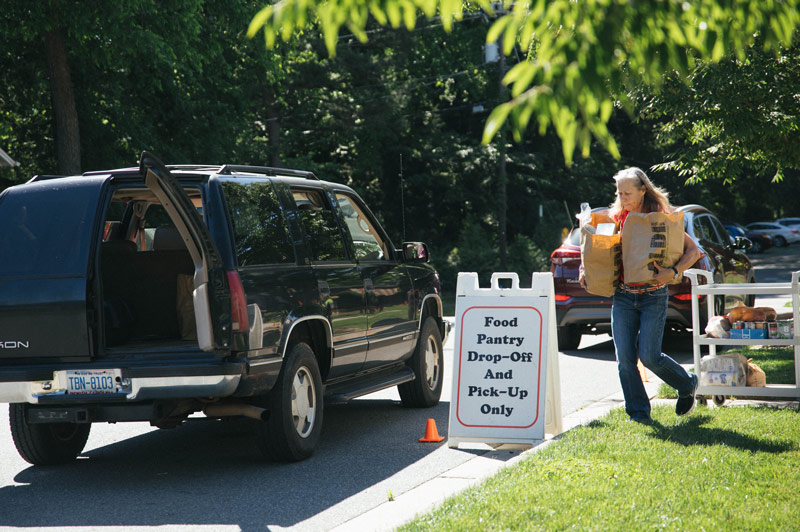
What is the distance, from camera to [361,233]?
8477 mm

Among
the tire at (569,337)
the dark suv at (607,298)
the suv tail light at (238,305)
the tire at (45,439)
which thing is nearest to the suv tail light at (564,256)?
the dark suv at (607,298)

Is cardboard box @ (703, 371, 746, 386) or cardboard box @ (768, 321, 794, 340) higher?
cardboard box @ (768, 321, 794, 340)

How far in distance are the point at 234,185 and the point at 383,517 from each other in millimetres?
2687

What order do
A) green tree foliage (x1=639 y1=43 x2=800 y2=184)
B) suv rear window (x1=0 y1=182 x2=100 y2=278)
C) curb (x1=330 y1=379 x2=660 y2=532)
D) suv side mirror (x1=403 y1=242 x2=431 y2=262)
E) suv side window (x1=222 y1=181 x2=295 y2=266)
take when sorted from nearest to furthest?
curb (x1=330 y1=379 x2=660 y2=532) < suv rear window (x1=0 y1=182 x2=100 y2=278) < suv side window (x1=222 y1=181 x2=295 y2=266) < suv side mirror (x1=403 y1=242 x2=431 y2=262) < green tree foliage (x1=639 y1=43 x2=800 y2=184)

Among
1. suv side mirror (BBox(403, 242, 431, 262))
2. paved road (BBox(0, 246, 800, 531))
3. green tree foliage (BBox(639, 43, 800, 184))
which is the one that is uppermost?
green tree foliage (BBox(639, 43, 800, 184))

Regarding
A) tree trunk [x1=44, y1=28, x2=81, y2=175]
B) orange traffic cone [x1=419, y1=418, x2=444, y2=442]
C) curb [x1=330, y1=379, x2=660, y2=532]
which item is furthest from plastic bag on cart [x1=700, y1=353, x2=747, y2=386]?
tree trunk [x1=44, y1=28, x2=81, y2=175]

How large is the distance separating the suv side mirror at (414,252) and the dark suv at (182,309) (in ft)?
3.19

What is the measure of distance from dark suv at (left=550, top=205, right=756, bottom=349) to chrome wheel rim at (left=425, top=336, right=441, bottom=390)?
3457 mm

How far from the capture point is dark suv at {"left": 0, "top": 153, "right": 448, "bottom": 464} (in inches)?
238

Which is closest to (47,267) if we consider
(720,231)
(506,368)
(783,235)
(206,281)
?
(206,281)

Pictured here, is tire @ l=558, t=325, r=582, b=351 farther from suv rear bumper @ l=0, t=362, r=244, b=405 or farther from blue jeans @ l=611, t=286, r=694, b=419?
suv rear bumper @ l=0, t=362, r=244, b=405

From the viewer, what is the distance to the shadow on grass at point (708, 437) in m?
6.24

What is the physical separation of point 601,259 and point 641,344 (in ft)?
2.31

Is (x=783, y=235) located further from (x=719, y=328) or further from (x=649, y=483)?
(x=649, y=483)
